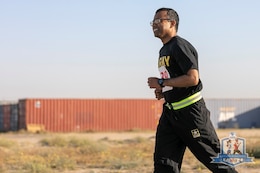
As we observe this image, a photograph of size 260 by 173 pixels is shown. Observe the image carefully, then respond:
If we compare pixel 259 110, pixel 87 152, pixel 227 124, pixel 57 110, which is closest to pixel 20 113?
pixel 57 110

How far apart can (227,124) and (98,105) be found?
47.0 ft

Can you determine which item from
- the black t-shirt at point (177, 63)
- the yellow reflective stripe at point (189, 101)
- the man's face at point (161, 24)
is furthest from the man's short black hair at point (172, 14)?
the yellow reflective stripe at point (189, 101)

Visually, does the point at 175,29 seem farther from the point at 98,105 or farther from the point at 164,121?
the point at 98,105

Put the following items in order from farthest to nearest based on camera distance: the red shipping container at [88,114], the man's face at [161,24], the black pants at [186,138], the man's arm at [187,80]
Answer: the red shipping container at [88,114]
the man's face at [161,24]
the black pants at [186,138]
the man's arm at [187,80]

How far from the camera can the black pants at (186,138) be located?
189 inches

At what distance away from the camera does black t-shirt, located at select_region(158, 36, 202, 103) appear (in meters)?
4.76

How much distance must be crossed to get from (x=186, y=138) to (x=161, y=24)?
41.1 inches

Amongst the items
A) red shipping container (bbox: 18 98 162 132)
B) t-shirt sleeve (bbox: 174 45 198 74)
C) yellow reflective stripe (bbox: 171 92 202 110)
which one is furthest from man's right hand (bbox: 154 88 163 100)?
red shipping container (bbox: 18 98 162 132)

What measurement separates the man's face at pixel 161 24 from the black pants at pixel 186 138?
69cm

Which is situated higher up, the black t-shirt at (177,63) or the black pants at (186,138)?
the black t-shirt at (177,63)

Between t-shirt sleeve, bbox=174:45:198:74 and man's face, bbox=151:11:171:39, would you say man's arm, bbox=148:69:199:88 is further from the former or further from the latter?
man's face, bbox=151:11:171:39

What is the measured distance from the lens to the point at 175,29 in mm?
5086

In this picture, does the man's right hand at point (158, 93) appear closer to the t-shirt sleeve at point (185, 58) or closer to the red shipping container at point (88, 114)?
the t-shirt sleeve at point (185, 58)

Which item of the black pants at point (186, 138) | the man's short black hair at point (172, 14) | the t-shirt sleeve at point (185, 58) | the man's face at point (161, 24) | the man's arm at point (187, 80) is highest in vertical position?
the man's short black hair at point (172, 14)
